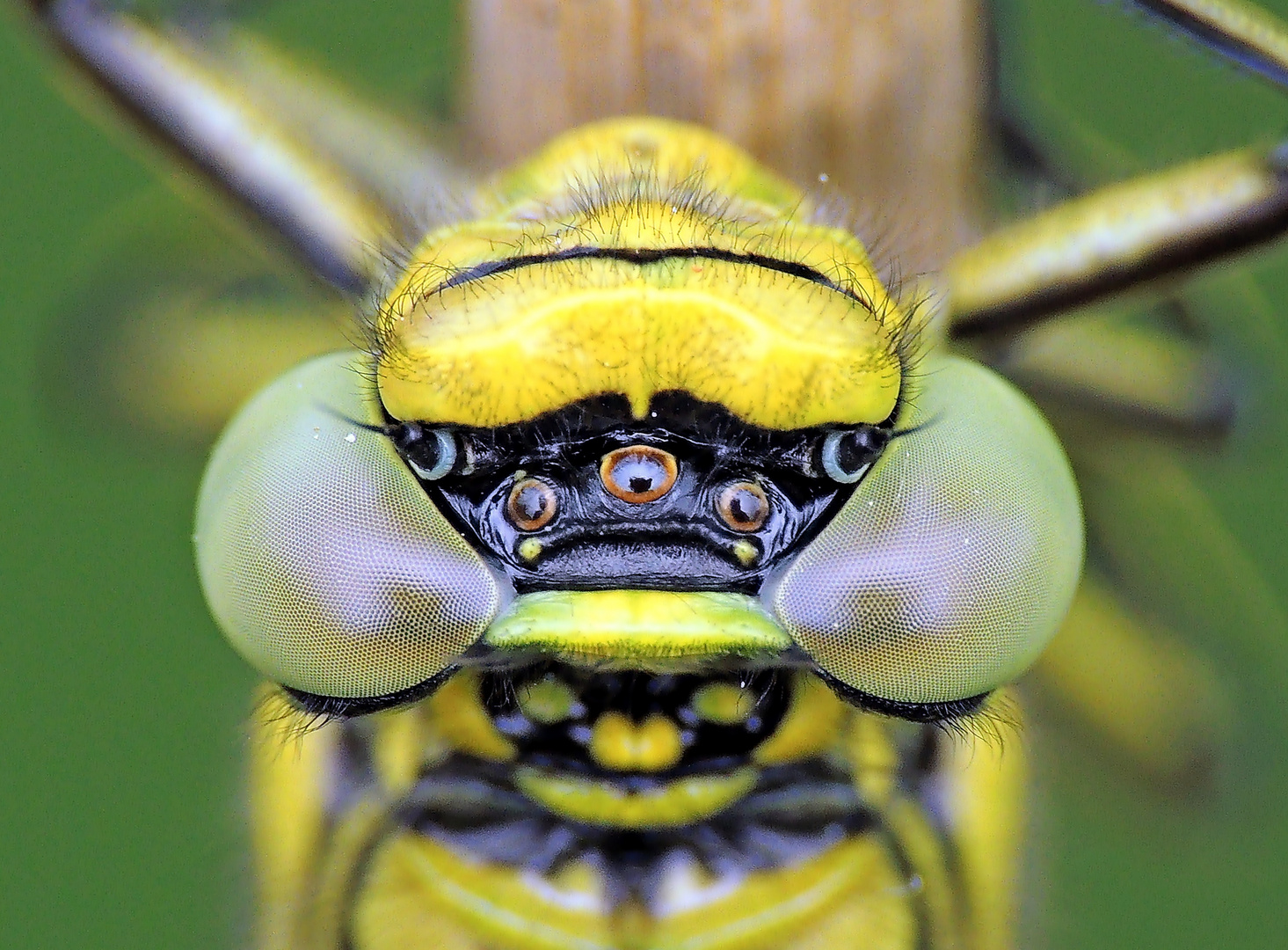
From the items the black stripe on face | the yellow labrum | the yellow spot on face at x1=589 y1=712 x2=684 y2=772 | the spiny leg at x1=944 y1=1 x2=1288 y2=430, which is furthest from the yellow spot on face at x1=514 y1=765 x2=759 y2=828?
the spiny leg at x1=944 y1=1 x2=1288 y2=430

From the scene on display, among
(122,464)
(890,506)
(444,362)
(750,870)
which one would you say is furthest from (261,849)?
(122,464)

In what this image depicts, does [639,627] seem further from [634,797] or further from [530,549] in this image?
[634,797]

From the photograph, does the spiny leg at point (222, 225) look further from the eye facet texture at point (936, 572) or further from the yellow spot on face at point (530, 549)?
the eye facet texture at point (936, 572)

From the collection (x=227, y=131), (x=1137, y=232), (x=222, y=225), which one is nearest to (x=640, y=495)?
(x=1137, y=232)

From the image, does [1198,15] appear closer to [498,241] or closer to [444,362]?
[498,241]

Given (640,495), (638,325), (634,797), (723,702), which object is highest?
(638,325)
